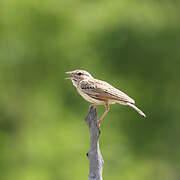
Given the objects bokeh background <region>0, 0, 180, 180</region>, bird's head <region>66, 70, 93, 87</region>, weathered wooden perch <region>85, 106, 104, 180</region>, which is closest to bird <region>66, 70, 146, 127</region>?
bird's head <region>66, 70, 93, 87</region>

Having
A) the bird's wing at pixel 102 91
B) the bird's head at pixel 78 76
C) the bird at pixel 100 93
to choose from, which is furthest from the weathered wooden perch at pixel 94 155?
the bird's head at pixel 78 76

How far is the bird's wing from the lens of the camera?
19.1ft

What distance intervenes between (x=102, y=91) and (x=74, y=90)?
10.8 metres

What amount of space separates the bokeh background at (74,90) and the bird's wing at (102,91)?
9.49 metres

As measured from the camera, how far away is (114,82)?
677 inches

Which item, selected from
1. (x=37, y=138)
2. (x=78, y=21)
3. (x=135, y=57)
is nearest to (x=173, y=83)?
(x=135, y=57)

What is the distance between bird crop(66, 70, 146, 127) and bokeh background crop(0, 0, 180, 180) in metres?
9.38

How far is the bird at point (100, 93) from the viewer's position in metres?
5.83

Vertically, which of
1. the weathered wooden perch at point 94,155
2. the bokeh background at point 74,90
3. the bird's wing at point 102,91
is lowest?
the bokeh background at point 74,90

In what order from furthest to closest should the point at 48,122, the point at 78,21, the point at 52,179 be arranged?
the point at 78,21 < the point at 48,122 < the point at 52,179

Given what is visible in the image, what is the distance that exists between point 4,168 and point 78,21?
3766 millimetres

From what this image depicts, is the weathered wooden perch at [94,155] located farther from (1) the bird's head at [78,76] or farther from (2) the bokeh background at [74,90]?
(2) the bokeh background at [74,90]

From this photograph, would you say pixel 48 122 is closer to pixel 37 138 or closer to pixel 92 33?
pixel 37 138

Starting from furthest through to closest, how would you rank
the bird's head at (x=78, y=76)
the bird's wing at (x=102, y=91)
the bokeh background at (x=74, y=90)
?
the bokeh background at (x=74, y=90), the bird's head at (x=78, y=76), the bird's wing at (x=102, y=91)
